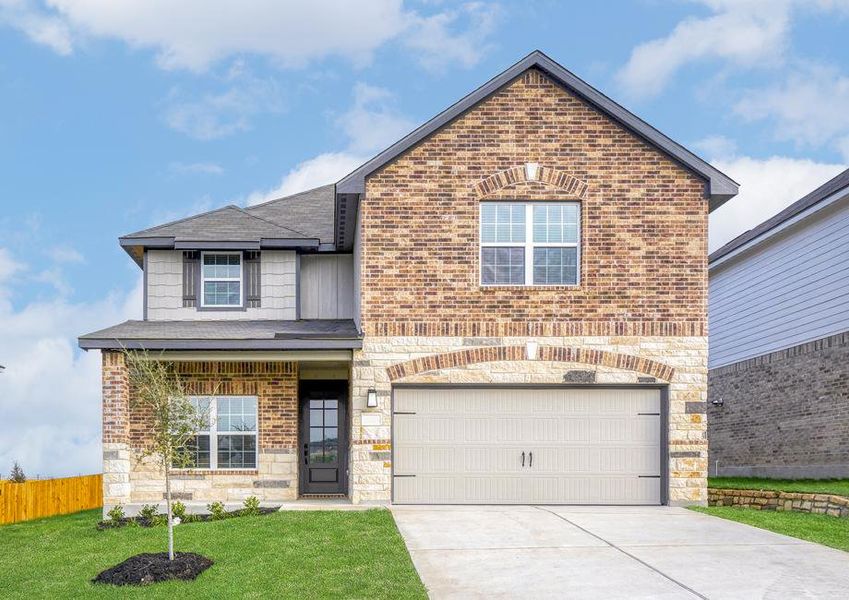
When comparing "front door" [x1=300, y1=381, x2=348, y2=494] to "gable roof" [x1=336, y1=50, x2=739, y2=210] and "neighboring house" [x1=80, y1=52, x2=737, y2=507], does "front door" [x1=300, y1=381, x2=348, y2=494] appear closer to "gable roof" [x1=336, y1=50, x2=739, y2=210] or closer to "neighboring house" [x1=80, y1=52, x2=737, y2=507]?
"neighboring house" [x1=80, y1=52, x2=737, y2=507]

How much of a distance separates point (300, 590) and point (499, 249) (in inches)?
319

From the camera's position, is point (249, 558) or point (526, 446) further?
point (526, 446)

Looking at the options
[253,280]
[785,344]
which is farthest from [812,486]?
[253,280]

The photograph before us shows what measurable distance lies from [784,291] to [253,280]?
13894mm

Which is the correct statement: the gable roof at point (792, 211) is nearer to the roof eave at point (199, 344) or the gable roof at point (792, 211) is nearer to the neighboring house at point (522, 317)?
the neighboring house at point (522, 317)

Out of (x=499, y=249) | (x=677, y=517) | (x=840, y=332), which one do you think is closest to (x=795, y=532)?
(x=677, y=517)

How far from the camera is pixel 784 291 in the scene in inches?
941

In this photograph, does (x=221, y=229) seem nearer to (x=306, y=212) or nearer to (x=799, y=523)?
(x=306, y=212)

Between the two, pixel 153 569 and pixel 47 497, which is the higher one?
pixel 153 569

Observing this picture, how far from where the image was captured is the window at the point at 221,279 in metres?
19.4

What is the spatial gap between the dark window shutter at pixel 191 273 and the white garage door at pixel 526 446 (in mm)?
5750

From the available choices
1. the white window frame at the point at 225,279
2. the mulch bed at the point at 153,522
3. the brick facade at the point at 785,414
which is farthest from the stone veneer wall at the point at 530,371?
the brick facade at the point at 785,414

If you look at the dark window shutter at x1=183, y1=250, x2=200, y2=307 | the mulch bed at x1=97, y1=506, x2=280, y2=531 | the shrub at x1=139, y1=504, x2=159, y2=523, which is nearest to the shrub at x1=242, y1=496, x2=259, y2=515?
the mulch bed at x1=97, y1=506, x2=280, y2=531

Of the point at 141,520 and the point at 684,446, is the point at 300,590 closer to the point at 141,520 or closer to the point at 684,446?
the point at 141,520
